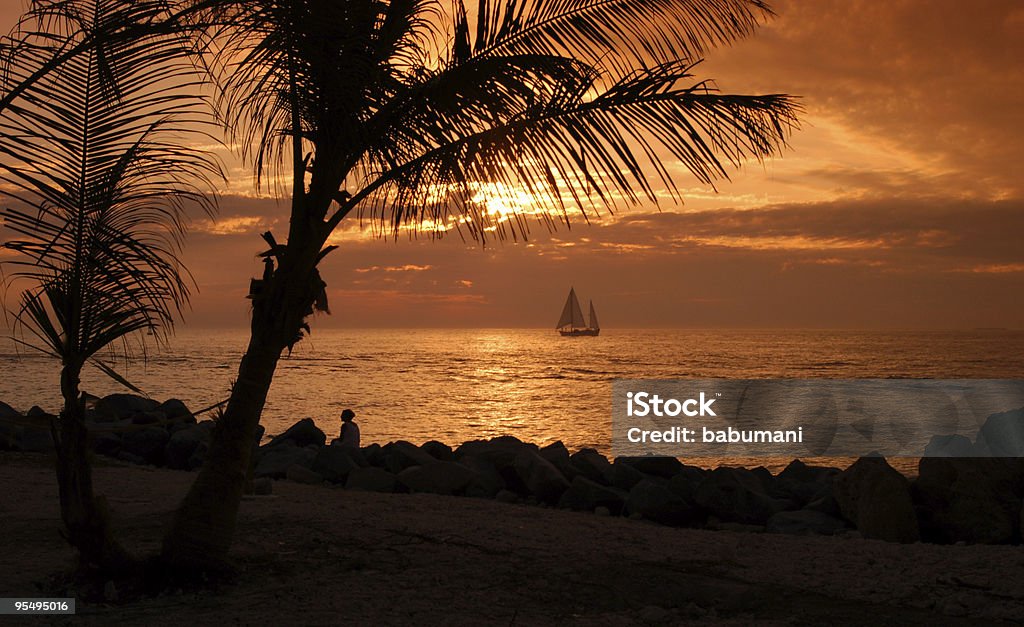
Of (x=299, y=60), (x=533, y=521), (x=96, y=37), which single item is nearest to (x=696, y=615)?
(x=533, y=521)

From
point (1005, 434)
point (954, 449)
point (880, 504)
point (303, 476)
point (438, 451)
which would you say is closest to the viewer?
point (880, 504)

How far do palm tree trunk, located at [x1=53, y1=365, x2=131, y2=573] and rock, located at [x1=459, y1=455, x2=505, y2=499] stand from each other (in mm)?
6050

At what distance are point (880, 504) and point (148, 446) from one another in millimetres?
11552

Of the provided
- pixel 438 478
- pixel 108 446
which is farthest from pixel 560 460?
pixel 108 446

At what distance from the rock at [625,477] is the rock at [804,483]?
2.30 metres

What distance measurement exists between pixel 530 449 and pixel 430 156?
282 inches

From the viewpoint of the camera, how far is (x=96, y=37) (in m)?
4.43

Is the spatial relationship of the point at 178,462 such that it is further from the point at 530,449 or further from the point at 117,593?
the point at 117,593

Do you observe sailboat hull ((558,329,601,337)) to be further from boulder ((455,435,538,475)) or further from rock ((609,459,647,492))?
rock ((609,459,647,492))

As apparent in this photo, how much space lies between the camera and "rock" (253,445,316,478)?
491 inches

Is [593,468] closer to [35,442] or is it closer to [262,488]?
[262,488]

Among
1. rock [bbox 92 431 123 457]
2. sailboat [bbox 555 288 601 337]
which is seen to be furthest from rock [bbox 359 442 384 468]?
sailboat [bbox 555 288 601 337]

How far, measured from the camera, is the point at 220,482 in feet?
18.6

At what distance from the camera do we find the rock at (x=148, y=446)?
14.2 m
